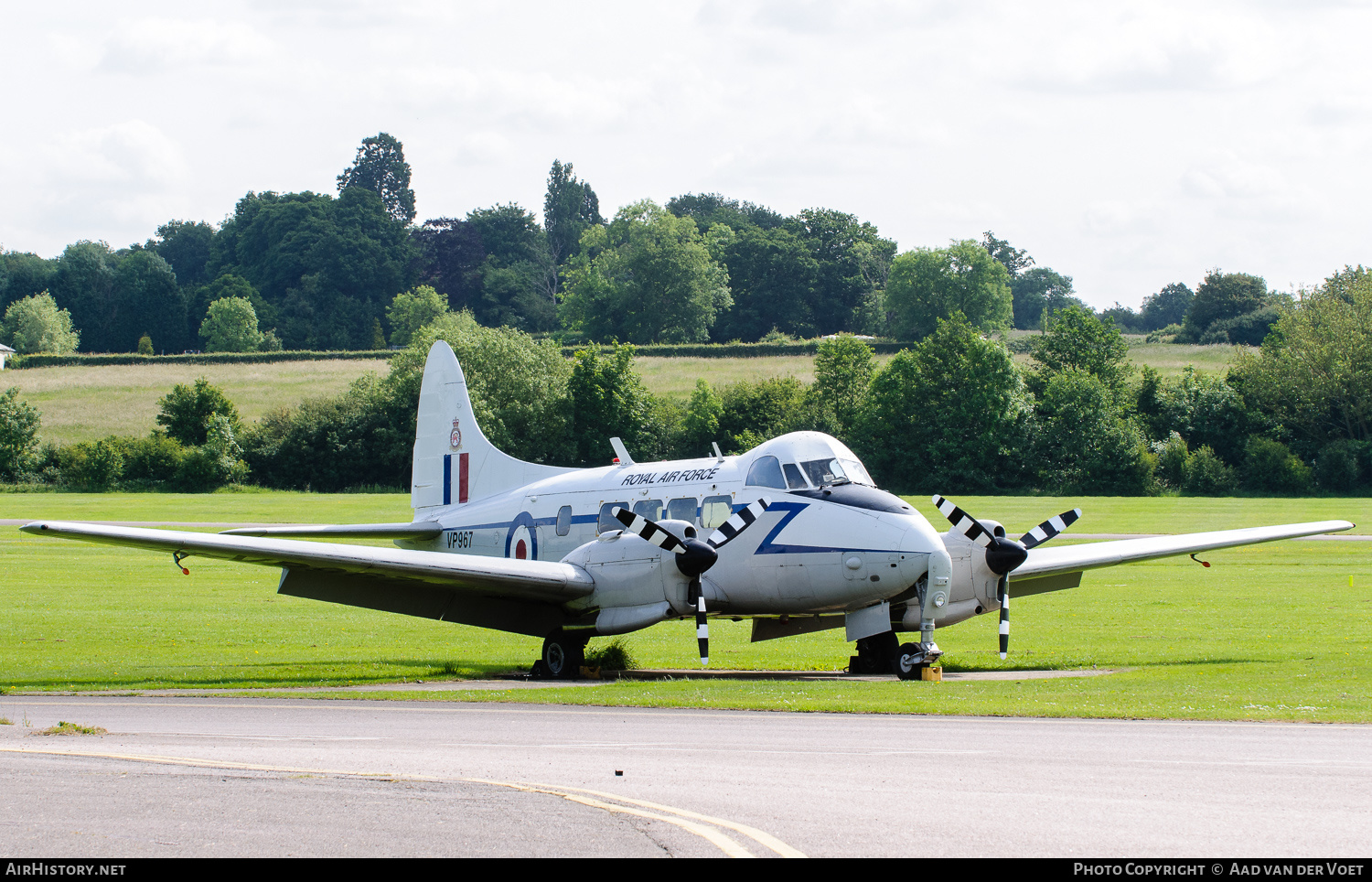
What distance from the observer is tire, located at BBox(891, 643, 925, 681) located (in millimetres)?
19781

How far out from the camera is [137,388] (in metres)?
111

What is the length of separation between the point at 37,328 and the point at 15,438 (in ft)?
227

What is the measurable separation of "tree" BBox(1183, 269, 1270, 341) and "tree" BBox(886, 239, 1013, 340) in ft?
69.7

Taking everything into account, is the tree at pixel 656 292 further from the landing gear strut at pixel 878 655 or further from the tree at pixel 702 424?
the landing gear strut at pixel 878 655

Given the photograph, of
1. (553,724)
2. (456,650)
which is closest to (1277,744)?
(553,724)

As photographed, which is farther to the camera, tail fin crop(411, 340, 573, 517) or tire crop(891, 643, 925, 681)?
tail fin crop(411, 340, 573, 517)

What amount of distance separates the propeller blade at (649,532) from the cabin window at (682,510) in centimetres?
98

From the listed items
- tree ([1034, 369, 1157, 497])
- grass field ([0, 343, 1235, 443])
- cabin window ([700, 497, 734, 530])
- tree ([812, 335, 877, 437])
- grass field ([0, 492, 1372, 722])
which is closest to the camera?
grass field ([0, 492, 1372, 722])

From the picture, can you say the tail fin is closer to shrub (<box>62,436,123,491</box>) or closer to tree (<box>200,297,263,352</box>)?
shrub (<box>62,436,123,491</box>)

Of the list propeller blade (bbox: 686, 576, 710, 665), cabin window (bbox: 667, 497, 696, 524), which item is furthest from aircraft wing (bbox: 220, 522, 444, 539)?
propeller blade (bbox: 686, 576, 710, 665)

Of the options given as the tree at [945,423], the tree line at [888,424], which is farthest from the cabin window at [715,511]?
the tree at [945,423]

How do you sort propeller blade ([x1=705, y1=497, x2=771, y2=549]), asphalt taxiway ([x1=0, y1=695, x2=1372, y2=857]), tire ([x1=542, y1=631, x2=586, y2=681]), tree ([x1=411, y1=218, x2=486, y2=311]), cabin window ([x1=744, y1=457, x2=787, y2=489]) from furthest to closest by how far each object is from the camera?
tree ([x1=411, y1=218, x2=486, y2=311]), tire ([x1=542, y1=631, x2=586, y2=681]), cabin window ([x1=744, y1=457, x2=787, y2=489]), propeller blade ([x1=705, y1=497, x2=771, y2=549]), asphalt taxiway ([x1=0, y1=695, x2=1372, y2=857])

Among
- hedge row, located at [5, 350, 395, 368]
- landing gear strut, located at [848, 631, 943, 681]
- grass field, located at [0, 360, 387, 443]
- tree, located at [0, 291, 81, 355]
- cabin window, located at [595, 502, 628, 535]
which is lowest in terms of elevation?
landing gear strut, located at [848, 631, 943, 681]
